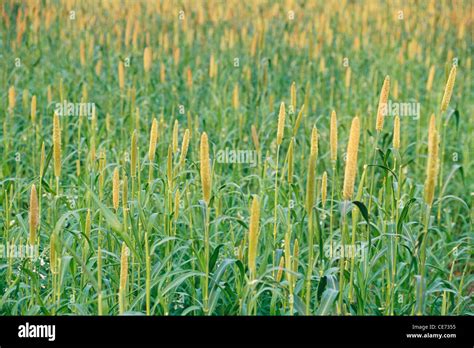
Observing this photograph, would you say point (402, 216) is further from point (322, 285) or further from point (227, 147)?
point (227, 147)

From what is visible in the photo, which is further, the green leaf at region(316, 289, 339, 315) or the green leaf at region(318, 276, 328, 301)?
the green leaf at region(318, 276, 328, 301)

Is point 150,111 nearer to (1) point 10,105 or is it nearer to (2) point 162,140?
(2) point 162,140

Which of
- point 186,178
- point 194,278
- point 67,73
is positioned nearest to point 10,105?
point 67,73

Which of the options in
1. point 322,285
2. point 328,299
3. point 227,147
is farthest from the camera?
point 227,147

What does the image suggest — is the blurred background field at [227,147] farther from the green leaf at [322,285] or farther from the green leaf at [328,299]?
the green leaf at [328,299]

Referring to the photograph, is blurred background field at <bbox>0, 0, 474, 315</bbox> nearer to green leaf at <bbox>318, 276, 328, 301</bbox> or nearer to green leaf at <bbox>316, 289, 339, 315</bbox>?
green leaf at <bbox>318, 276, 328, 301</bbox>

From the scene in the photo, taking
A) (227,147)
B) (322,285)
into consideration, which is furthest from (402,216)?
(227,147)

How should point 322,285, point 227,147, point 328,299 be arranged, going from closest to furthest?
point 328,299
point 322,285
point 227,147

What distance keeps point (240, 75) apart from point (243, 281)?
1.56 metres

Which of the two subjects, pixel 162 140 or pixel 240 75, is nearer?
pixel 162 140

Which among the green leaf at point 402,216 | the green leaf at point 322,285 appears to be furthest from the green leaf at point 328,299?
the green leaf at point 402,216

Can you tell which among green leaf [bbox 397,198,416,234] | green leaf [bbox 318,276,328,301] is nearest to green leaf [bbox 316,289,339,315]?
green leaf [bbox 318,276,328,301]
